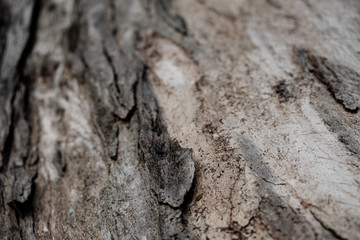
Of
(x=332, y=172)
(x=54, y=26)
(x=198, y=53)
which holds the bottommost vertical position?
(x=54, y=26)

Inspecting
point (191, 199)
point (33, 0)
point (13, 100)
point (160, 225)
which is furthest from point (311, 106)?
point (33, 0)

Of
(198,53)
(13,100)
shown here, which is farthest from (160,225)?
(13,100)

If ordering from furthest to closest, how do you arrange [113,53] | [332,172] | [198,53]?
[113,53] < [198,53] < [332,172]

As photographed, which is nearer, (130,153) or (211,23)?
(130,153)

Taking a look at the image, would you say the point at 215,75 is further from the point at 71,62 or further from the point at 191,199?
the point at 71,62

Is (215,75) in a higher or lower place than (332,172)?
lower

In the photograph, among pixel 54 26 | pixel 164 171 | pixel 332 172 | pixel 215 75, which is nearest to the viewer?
pixel 332 172
